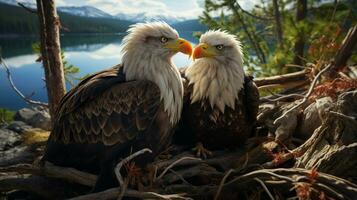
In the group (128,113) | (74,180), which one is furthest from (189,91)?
(74,180)

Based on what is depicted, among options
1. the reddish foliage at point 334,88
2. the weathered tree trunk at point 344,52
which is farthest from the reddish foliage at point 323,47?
the reddish foliage at point 334,88

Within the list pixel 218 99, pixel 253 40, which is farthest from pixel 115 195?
pixel 253 40

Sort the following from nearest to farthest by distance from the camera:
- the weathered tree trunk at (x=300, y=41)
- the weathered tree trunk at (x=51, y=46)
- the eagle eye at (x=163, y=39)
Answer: the eagle eye at (x=163, y=39)
the weathered tree trunk at (x=51, y=46)
the weathered tree trunk at (x=300, y=41)

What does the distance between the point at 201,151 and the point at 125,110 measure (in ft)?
3.23

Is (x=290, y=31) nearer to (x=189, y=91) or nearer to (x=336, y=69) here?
(x=336, y=69)

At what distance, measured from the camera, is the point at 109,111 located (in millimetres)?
3207

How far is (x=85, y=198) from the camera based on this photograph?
8.47 feet

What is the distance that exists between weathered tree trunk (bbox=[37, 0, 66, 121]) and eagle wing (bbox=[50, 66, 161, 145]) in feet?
3.24

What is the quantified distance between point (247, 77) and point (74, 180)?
2147 mm

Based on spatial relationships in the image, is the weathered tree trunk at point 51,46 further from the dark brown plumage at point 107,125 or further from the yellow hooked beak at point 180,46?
the yellow hooked beak at point 180,46

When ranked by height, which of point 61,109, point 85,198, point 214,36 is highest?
point 214,36

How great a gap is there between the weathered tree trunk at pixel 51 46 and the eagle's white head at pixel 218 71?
1677 millimetres

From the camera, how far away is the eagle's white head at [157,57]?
3373mm

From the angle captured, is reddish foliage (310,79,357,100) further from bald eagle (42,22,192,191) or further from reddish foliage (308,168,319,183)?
bald eagle (42,22,192,191)
